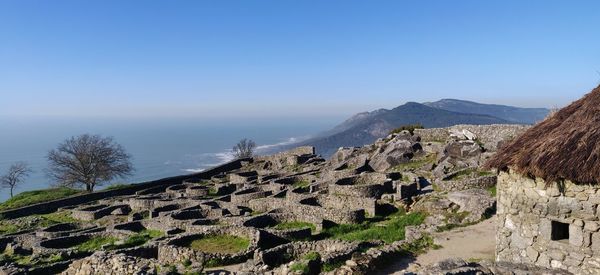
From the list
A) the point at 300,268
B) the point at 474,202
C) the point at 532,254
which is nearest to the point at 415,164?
the point at 474,202

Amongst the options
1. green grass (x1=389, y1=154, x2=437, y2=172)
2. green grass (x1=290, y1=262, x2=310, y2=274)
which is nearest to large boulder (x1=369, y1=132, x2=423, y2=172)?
green grass (x1=389, y1=154, x2=437, y2=172)

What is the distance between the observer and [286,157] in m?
A: 57.9

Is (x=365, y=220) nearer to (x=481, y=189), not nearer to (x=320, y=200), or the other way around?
(x=320, y=200)

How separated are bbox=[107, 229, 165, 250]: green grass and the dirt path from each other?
47.5 feet

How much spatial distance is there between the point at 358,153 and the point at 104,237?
90.6ft

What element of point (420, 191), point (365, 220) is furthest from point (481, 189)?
point (365, 220)

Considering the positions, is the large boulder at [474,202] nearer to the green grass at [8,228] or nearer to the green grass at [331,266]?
the green grass at [331,266]

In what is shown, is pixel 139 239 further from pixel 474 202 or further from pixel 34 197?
pixel 34 197

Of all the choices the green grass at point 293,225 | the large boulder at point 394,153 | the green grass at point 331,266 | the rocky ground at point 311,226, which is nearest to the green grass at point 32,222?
the rocky ground at point 311,226

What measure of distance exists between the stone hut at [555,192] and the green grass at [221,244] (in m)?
10.9

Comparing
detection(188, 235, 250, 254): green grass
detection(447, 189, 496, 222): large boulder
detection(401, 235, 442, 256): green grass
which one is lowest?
detection(188, 235, 250, 254): green grass

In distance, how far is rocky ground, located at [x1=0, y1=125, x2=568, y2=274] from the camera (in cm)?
1570

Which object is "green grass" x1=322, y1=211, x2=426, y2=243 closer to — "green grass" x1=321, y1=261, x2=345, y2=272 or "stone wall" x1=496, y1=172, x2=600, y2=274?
"green grass" x1=321, y1=261, x2=345, y2=272

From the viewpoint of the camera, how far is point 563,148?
10562 millimetres
